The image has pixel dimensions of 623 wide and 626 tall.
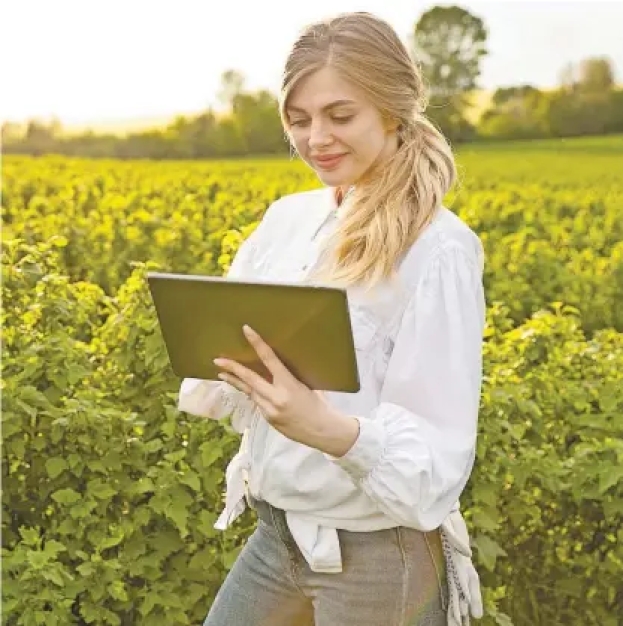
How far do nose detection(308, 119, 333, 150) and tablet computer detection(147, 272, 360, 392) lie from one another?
15.0 inches

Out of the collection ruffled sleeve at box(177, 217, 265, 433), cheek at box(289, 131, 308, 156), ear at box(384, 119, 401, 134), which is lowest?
ruffled sleeve at box(177, 217, 265, 433)

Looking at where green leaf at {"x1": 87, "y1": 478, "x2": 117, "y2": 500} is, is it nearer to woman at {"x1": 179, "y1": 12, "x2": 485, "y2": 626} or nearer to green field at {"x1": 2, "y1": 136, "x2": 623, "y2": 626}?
green field at {"x1": 2, "y1": 136, "x2": 623, "y2": 626}

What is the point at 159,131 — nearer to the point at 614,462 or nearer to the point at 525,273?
the point at 525,273

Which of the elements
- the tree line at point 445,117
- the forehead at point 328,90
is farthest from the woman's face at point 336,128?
the tree line at point 445,117

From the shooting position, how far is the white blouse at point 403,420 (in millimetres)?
2021

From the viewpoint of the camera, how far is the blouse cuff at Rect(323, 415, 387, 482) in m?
1.99

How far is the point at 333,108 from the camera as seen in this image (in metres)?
2.22

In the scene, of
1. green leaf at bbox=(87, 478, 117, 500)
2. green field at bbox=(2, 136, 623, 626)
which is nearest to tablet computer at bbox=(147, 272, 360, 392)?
green field at bbox=(2, 136, 623, 626)

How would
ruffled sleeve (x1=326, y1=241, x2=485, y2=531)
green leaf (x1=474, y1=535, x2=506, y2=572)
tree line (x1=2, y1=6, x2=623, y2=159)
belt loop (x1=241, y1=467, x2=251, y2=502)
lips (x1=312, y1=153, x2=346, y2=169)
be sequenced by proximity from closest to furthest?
ruffled sleeve (x1=326, y1=241, x2=485, y2=531), lips (x1=312, y1=153, x2=346, y2=169), belt loop (x1=241, y1=467, x2=251, y2=502), green leaf (x1=474, y1=535, x2=506, y2=572), tree line (x1=2, y1=6, x2=623, y2=159)

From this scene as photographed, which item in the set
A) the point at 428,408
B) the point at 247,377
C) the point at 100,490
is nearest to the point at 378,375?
the point at 428,408

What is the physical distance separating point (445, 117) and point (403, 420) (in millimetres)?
16335

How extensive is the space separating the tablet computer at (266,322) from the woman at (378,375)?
4 cm

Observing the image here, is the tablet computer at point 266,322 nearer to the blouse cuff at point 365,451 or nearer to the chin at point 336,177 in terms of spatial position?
the blouse cuff at point 365,451

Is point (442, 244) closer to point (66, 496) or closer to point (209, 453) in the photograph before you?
point (209, 453)
